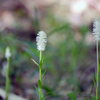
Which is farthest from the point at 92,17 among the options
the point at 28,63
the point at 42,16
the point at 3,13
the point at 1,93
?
the point at 1,93

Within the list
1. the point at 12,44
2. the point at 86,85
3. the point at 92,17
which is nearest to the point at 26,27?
the point at 92,17

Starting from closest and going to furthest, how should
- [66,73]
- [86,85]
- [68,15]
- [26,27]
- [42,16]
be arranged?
[86,85], [66,73], [26,27], [68,15], [42,16]

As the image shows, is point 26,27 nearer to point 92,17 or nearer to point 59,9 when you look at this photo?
point 59,9

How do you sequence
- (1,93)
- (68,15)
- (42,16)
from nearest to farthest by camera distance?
(1,93) < (68,15) < (42,16)

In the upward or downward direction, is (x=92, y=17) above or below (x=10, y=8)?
below

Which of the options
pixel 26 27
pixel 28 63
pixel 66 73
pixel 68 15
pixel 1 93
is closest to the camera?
pixel 1 93

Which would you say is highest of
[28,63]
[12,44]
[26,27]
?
[26,27]

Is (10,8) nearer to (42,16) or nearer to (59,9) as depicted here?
(42,16)

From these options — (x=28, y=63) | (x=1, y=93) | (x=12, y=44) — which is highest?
(x=12, y=44)

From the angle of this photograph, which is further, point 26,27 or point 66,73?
point 26,27
